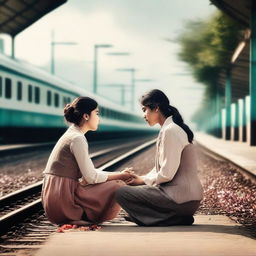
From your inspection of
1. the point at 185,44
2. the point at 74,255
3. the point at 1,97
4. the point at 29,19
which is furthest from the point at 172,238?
the point at 185,44

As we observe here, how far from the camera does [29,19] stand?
25438 mm

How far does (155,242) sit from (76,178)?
3.92 ft

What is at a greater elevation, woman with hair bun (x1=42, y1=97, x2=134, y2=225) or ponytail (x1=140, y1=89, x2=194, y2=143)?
ponytail (x1=140, y1=89, x2=194, y2=143)

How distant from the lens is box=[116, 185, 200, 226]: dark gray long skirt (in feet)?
19.6

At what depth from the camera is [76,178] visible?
19.6 ft

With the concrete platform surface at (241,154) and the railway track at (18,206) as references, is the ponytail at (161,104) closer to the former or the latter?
the railway track at (18,206)

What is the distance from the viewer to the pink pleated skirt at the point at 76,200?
5.90 m

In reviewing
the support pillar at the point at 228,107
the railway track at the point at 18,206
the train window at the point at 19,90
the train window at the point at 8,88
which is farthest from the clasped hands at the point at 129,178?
the support pillar at the point at 228,107

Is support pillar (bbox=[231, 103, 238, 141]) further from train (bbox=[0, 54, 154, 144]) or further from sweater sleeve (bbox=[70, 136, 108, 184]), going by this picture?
sweater sleeve (bbox=[70, 136, 108, 184])

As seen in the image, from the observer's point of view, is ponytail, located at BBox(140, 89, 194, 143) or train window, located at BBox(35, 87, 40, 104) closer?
ponytail, located at BBox(140, 89, 194, 143)

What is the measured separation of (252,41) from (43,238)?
72.6ft

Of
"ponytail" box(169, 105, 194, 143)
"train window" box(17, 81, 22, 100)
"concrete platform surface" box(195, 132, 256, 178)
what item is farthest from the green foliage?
"ponytail" box(169, 105, 194, 143)

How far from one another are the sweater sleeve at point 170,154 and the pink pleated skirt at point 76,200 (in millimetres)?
552

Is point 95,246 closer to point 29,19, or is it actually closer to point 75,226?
point 75,226
